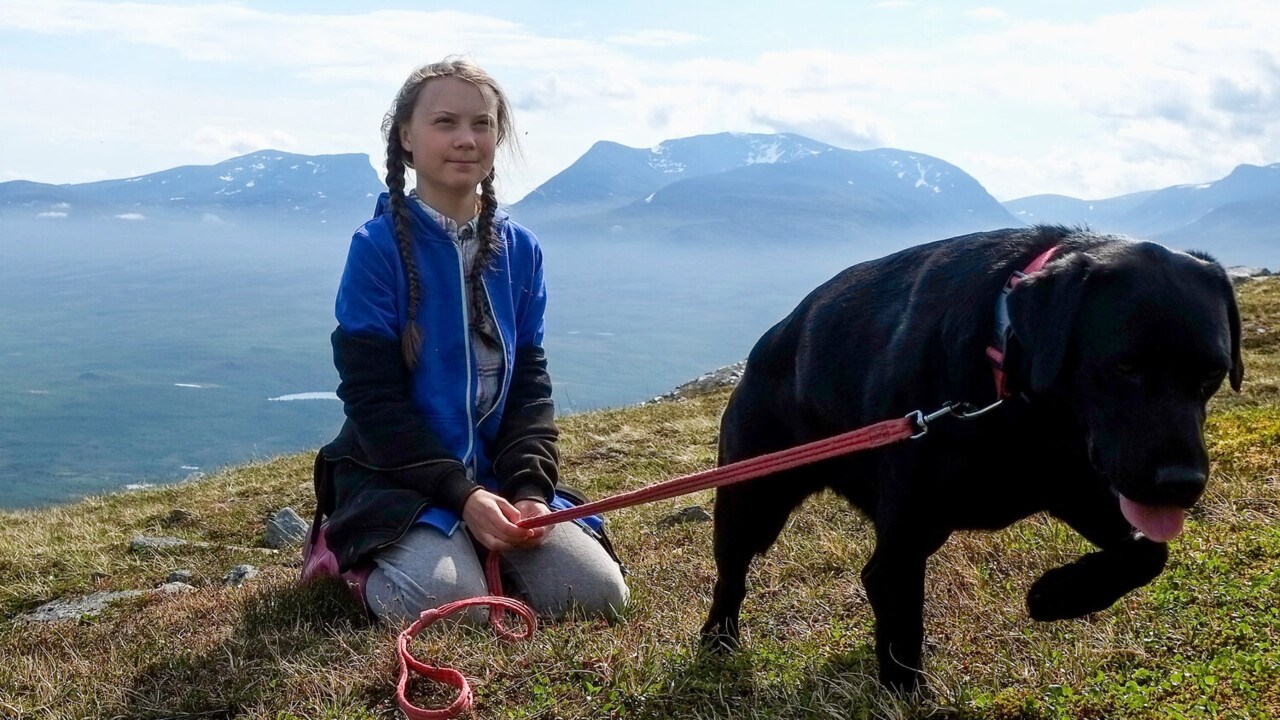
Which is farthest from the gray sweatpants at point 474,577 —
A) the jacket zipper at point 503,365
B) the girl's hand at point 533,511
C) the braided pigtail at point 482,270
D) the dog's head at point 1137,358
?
the dog's head at point 1137,358

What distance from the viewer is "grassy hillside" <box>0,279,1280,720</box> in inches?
127

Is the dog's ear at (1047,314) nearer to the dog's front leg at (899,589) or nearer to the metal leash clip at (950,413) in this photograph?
the metal leash clip at (950,413)

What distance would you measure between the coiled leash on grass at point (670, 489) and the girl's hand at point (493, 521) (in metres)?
0.12

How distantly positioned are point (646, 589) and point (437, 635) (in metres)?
1.30

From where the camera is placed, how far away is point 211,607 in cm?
537

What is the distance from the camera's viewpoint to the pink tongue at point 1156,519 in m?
2.66

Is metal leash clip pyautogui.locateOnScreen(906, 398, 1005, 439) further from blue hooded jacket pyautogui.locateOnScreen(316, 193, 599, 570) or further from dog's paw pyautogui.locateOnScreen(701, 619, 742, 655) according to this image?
blue hooded jacket pyautogui.locateOnScreen(316, 193, 599, 570)

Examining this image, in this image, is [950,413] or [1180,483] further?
[950,413]

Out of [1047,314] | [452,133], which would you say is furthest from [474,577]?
[1047,314]

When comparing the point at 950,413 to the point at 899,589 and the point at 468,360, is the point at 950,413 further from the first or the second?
the point at 468,360

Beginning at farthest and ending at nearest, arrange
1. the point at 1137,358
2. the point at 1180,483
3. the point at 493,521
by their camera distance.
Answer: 1. the point at 493,521
2. the point at 1137,358
3. the point at 1180,483

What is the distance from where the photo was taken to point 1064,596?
10.2ft

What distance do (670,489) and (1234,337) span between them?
184 cm

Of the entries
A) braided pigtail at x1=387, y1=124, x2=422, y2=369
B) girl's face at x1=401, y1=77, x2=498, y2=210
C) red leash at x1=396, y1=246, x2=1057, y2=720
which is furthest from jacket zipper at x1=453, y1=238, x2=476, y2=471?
red leash at x1=396, y1=246, x2=1057, y2=720
